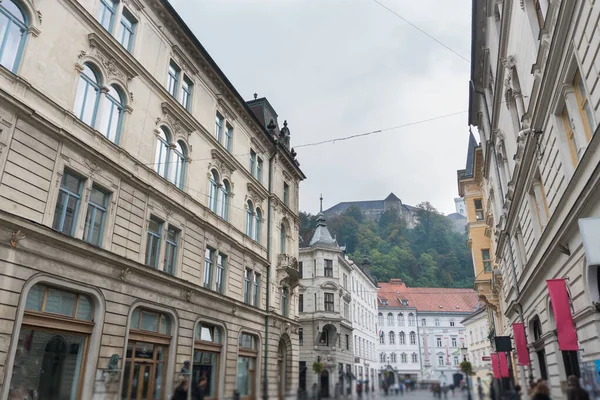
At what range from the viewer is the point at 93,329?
1513cm

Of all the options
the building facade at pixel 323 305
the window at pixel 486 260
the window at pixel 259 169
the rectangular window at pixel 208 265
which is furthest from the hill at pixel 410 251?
the rectangular window at pixel 208 265

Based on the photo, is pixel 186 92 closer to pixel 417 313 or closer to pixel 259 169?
pixel 259 169

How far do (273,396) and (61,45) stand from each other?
14135mm

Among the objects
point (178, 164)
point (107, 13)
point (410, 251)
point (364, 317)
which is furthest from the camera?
point (410, 251)

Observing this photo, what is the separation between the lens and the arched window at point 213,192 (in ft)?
78.1

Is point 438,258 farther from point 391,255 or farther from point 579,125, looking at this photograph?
point 579,125

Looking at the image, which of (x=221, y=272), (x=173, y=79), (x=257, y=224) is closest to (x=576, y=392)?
(x=221, y=272)

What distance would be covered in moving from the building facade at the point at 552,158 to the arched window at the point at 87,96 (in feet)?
47.7

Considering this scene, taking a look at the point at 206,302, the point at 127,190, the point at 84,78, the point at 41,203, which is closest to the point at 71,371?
the point at 41,203

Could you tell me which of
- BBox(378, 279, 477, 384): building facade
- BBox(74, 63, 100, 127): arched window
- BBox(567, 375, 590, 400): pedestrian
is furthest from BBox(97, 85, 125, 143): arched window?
BBox(378, 279, 477, 384): building facade

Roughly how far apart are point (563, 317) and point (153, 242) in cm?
1482

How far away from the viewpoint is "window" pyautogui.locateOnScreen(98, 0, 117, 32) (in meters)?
17.7

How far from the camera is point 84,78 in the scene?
16375mm

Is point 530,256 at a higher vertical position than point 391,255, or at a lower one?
lower
